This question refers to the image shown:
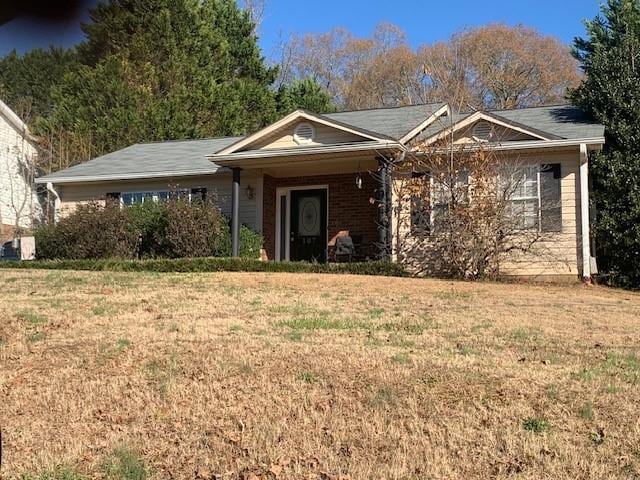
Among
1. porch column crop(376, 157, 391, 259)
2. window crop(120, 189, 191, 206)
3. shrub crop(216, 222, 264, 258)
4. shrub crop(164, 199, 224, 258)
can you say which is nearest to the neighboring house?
window crop(120, 189, 191, 206)

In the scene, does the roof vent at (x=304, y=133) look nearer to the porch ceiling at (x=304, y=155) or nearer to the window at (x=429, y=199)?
the porch ceiling at (x=304, y=155)

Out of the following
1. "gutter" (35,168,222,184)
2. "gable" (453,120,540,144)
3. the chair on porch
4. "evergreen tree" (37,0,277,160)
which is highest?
"evergreen tree" (37,0,277,160)

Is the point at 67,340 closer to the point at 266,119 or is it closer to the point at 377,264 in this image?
the point at 377,264

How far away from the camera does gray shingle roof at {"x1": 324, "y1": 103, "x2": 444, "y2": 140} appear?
49.9 feet

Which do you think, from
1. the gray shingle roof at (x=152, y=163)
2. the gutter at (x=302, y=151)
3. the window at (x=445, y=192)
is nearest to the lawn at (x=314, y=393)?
the window at (x=445, y=192)

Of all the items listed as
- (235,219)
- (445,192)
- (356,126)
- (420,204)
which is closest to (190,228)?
(235,219)

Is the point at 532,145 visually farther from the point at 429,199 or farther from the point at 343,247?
the point at 343,247

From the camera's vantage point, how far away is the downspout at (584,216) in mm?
13477

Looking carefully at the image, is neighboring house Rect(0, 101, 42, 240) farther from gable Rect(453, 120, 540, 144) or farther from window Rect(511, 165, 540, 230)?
window Rect(511, 165, 540, 230)

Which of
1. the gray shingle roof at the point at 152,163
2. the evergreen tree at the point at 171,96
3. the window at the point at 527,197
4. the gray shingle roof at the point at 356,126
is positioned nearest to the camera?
the window at the point at 527,197

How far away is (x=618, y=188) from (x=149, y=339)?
36.1ft

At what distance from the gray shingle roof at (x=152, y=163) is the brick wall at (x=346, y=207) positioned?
1.88m

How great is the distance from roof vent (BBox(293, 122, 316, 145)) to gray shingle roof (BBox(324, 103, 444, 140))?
1235 millimetres

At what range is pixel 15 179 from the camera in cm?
2548
